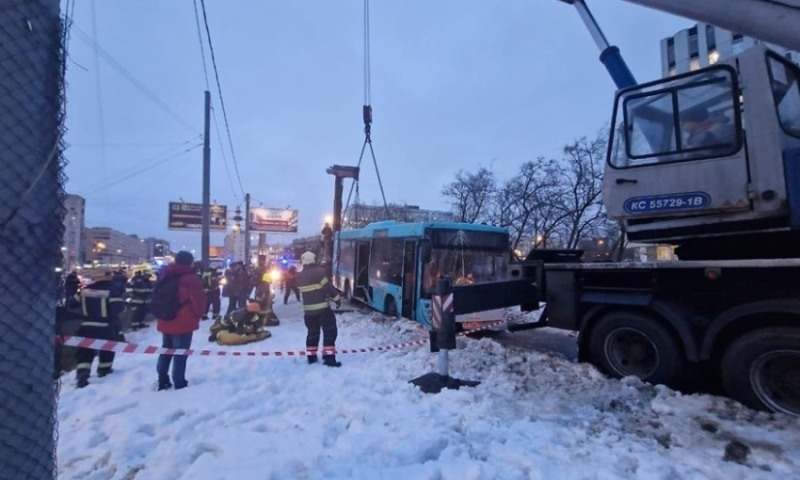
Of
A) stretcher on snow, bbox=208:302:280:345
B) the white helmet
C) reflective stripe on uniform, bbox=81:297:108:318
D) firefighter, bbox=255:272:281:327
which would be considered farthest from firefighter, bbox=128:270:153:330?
the white helmet

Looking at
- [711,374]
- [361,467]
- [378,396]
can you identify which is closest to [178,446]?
[361,467]

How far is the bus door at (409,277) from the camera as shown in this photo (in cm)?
1113

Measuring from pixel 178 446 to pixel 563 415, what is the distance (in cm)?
377

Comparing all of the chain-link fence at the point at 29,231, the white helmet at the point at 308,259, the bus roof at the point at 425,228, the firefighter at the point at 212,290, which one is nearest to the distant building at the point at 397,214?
the firefighter at the point at 212,290

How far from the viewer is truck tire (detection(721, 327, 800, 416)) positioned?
4.54 meters

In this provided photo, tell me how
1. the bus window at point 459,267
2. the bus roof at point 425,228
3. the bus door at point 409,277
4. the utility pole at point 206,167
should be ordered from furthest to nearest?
the utility pole at point 206,167
the bus door at point 409,277
the bus roof at point 425,228
the bus window at point 459,267

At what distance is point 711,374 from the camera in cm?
610

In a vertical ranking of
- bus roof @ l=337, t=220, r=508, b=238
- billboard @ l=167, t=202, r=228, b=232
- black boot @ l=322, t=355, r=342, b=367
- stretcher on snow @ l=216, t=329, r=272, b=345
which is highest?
billboard @ l=167, t=202, r=228, b=232

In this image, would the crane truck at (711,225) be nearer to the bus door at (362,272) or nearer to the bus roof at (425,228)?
the bus roof at (425,228)

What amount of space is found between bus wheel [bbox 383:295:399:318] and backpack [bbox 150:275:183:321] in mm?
6562

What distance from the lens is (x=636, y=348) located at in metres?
6.04

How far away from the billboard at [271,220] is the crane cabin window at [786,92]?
42.1 m

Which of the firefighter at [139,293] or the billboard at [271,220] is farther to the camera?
the billboard at [271,220]

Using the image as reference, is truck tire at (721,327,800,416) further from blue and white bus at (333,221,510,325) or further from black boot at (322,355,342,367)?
blue and white bus at (333,221,510,325)
